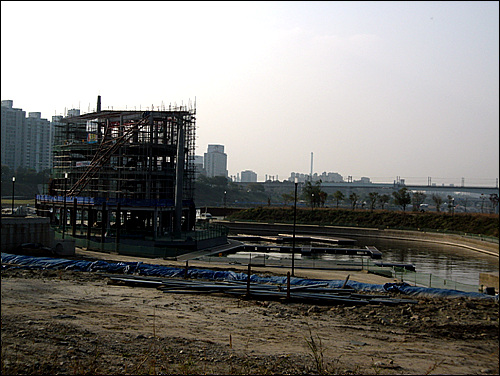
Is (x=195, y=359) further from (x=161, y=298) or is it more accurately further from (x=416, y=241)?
(x=416, y=241)

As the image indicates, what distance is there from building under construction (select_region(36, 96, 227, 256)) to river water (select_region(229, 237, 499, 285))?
39.4 feet

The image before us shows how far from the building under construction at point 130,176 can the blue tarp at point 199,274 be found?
1968 centimetres

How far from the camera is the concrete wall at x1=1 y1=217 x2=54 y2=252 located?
31250mm

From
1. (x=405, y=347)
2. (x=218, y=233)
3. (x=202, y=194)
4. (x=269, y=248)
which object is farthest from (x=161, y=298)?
(x=202, y=194)

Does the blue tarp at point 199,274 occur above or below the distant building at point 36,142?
below

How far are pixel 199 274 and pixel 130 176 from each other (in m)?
30.1

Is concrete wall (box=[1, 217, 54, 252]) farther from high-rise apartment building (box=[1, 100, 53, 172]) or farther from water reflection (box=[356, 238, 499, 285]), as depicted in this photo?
high-rise apartment building (box=[1, 100, 53, 172])

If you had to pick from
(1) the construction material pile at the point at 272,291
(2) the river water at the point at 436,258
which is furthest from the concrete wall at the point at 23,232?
(2) the river water at the point at 436,258

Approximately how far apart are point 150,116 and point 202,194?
131374 mm

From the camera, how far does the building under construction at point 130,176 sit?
49625 millimetres

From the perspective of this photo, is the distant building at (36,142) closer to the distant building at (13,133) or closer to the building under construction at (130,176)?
the distant building at (13,133)

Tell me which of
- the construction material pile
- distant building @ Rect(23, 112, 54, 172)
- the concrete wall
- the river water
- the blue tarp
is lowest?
the river water

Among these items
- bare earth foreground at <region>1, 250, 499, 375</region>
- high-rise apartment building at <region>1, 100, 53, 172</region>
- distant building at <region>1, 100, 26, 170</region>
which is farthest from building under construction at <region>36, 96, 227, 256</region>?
distant building at <region>1, 100, 26, 170</region>

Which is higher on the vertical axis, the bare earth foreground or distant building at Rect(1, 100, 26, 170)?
distant building at Rect(1, 100, 26, 170)
